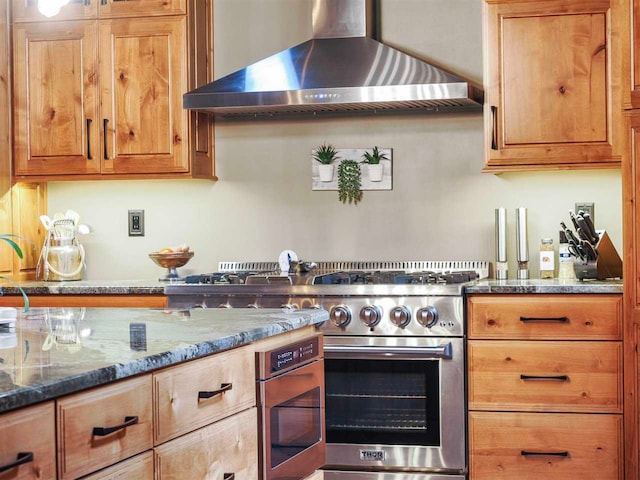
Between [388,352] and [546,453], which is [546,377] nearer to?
[546,453]

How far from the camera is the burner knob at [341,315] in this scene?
367 centimetres

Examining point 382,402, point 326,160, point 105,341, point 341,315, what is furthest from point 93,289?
point 105,341

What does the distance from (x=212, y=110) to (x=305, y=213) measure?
0.63 m

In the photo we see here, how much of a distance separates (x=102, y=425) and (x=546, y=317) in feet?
7.42

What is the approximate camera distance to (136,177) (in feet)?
13.9

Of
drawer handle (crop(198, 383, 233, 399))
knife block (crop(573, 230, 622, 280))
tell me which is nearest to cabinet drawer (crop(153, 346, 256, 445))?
drawer handle (crop(198, 383, 233, 399))

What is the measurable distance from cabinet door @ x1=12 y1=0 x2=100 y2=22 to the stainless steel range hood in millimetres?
638

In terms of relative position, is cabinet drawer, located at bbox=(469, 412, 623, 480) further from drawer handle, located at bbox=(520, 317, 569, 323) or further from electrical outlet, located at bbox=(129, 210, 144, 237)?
electrical outlet, located at bbox=(129, 210, 144, 237)

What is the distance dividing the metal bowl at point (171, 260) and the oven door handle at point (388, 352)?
0.93 meters

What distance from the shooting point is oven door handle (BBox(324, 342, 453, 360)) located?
3602 millimetres

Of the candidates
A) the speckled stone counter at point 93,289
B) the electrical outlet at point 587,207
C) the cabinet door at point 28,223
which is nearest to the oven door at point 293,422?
the speckled stone counter at point 93,289

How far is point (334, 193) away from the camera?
4355 millimetres

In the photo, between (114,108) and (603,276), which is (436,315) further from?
(114,108)

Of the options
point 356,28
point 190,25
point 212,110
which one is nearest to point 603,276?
point 356,28
